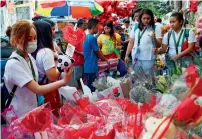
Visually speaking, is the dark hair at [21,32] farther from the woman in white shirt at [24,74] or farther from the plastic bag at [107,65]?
the plastic bag at [107,65]

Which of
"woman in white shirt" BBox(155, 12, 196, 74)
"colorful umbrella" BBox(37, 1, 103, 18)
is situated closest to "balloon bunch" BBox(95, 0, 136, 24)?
"colorful umbrella" BBox(37, 1, 103, 18)

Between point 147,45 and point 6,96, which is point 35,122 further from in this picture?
point 147,45

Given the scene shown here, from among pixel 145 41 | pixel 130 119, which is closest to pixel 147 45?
pixel 145 41

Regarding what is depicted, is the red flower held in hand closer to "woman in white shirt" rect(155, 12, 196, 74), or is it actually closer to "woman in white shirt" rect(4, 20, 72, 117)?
"woman in white shirt" rect(4, 20, 72, 117)

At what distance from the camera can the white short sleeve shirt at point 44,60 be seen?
2877mm

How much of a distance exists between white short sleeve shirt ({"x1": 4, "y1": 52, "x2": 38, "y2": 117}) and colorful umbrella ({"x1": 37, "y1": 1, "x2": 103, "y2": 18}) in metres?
4.86

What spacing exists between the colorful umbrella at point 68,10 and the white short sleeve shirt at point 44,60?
4.40 metres

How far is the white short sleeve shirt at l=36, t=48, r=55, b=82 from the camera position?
2877 millimetres

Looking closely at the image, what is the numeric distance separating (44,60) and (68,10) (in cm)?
467

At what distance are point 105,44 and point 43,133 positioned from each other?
4.37 m

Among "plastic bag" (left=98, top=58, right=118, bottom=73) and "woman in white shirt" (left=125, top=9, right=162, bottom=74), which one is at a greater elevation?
"woman in white shirt" (left=125, top=9, right=162, bottom=74)

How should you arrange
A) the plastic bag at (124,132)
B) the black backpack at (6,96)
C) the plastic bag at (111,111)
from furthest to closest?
the black backpack at (6,96) → the plastic bag at (111,111) → the plastic bag at (124,132)

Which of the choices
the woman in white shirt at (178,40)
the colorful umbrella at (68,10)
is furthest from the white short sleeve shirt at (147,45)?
the colorful umbrella at (68,10)

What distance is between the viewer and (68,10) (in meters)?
7.41
